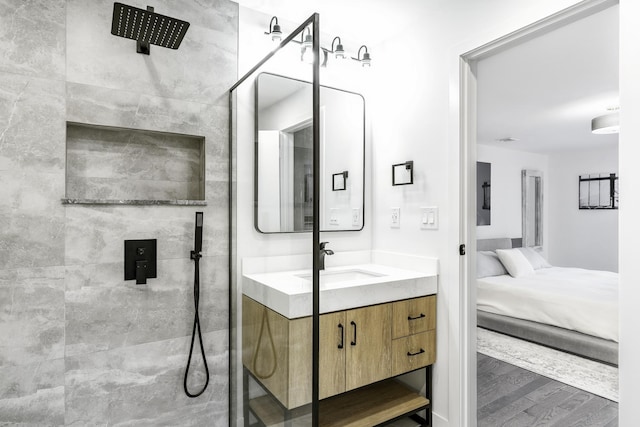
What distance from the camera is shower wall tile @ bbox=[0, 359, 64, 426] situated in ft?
5.08

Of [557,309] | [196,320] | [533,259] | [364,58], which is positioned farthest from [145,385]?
[533,259]

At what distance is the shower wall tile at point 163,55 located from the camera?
1679mm

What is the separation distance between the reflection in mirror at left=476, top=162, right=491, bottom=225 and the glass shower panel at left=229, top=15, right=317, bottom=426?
13.6 ft

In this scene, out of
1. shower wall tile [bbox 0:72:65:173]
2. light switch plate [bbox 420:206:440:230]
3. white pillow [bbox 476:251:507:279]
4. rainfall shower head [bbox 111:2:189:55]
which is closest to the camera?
rainfall shower head [bbox 111:2:189:55]

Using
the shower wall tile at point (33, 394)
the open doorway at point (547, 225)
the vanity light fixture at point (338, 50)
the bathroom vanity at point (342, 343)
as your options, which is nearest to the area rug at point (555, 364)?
the open doorway at point (547, 225)

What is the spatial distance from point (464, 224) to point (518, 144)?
413 cm

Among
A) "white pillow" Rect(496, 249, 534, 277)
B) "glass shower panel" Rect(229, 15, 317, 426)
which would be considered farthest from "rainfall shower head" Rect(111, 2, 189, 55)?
"white pillow" Rect(496, 249, 534, 277)

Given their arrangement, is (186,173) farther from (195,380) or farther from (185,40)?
(195,380)

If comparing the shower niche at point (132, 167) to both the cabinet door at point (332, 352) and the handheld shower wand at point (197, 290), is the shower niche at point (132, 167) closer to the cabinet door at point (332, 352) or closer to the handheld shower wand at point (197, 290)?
the handheld shower wand at point (197, 290)

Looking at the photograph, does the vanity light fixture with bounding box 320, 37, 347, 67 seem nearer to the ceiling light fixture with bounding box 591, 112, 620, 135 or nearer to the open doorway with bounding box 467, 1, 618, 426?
the open doorway with bounding box 467, 1, 618, 426

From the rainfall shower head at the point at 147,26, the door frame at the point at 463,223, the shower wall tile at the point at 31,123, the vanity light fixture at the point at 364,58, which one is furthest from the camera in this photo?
the vanity light fixture at the point at 364,58

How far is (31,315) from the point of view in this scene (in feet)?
5.20

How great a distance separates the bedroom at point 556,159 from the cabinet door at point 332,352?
1.20 meters

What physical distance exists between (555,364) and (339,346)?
7.63 ft
